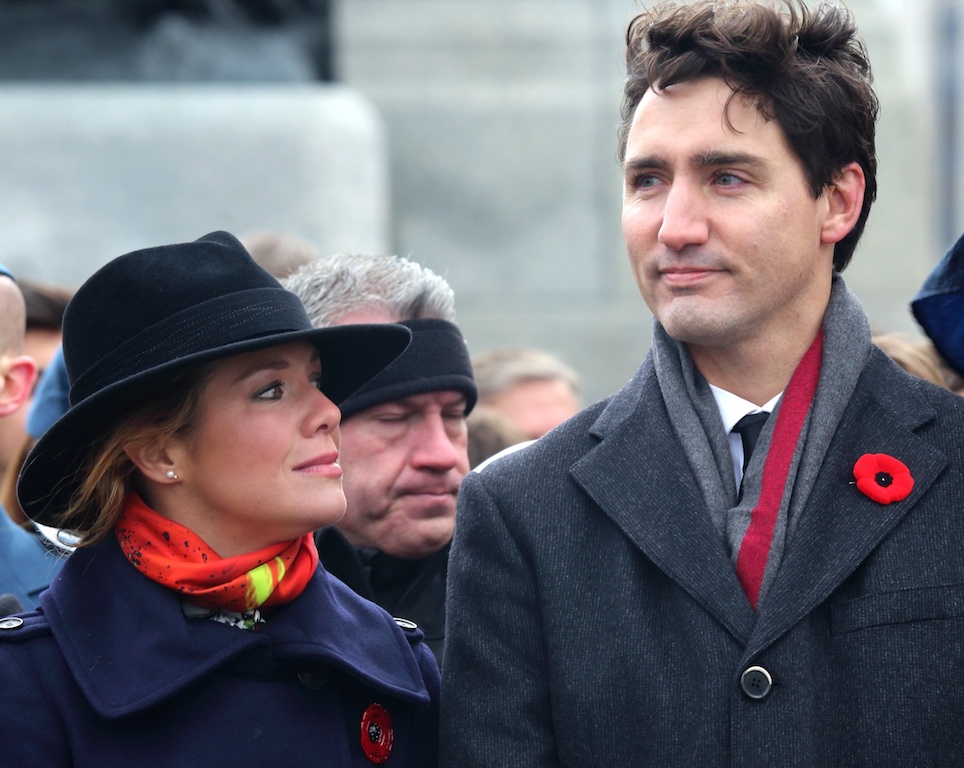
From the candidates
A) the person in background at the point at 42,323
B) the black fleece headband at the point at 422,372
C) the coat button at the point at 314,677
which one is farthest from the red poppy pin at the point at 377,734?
the person in background at the point at 42,323

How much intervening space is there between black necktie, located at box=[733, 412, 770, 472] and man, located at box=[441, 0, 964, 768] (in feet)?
0.06

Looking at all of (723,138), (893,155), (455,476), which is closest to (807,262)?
(723,138)

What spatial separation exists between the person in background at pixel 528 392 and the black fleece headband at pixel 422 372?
208 cm

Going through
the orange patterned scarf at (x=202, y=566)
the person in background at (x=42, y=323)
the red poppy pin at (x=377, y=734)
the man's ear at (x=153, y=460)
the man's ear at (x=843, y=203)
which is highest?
the man's ear at (x=843, y=203)

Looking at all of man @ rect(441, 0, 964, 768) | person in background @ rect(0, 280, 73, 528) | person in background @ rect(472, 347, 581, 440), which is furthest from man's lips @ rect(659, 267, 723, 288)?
person in background @ rect(472, 347, 581, 440)

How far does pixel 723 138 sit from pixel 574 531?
0.82 metres

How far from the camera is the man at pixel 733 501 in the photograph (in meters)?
2.65

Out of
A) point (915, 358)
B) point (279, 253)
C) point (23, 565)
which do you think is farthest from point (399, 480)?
point (279, 253)

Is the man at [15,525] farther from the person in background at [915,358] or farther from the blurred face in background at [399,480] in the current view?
the person in background at [915,358]

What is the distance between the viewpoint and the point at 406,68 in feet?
29.5

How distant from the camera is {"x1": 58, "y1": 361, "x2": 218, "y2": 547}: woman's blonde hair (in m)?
2.92

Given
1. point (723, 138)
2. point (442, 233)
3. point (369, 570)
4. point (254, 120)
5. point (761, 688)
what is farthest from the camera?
→ point (442, 233)

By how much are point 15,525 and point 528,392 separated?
2.61 m

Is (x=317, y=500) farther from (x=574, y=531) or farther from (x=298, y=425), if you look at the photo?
(x=574, y=531)
